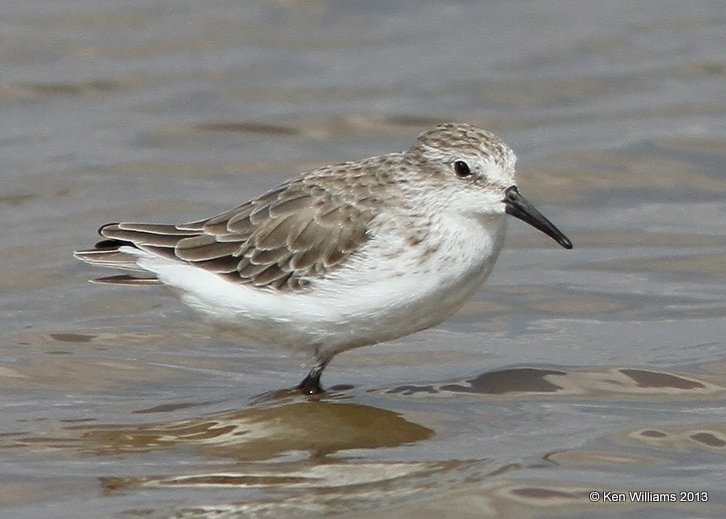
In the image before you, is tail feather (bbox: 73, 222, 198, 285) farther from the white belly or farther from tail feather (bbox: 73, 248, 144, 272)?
the white belly

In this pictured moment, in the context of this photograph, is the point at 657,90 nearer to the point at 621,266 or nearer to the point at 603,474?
the point at 621,266

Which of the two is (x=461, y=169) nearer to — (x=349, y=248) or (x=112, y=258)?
(x=349, y=248)

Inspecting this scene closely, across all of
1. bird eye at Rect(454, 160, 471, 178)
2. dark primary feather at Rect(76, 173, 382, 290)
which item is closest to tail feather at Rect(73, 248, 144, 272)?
dark primary feather at Rect(76, 173, 382, 290)

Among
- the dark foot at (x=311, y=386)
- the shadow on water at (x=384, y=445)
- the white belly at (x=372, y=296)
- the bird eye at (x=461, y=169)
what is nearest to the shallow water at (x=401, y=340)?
the shadow on water at (x=384, y=445)

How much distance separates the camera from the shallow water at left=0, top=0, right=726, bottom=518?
6.84 metres

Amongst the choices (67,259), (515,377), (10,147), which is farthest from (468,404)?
(10,147)

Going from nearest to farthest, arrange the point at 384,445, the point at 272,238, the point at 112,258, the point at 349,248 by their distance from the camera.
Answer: the point at 384,445
the point at 349,248
the point at 272,238
the point at 112,258

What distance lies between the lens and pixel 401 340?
29.9ft

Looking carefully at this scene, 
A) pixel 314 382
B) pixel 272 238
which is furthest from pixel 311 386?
pixel 272 238

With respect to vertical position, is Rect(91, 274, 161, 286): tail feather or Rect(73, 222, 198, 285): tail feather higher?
Rect(73, 222, 198, 285): tail feather

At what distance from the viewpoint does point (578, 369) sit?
8.35m

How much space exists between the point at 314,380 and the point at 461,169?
1356mm

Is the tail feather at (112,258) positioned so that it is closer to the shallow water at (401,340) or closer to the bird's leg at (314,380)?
the shallow water at (401,340)

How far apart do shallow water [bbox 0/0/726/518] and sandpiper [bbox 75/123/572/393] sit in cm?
48
